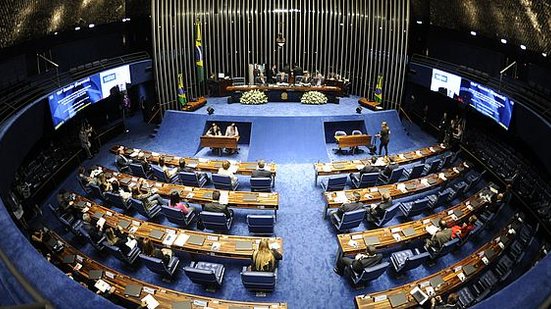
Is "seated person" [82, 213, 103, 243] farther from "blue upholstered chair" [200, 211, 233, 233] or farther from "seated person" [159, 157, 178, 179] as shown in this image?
"seated person" [159, 157, 178, 179]

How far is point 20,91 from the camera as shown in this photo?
40.3 ft

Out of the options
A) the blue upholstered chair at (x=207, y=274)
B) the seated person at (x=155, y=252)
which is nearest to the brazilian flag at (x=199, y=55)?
the seated person at (x=155, y=252)

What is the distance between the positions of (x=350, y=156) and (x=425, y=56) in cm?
689

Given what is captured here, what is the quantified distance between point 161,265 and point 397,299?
492 cm

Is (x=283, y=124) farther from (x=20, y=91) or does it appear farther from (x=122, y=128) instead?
(x=20, y=91)

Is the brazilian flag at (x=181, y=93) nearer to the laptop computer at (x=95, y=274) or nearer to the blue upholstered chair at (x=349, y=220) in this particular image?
the blue upholstered chair at (x=349, y=220)

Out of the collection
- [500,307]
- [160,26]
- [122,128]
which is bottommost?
[122,128]

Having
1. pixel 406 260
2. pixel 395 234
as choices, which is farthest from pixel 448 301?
pixel 395 234

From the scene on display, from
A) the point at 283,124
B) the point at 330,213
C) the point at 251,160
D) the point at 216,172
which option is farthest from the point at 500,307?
the point at 283,124

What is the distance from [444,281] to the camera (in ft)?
27.2

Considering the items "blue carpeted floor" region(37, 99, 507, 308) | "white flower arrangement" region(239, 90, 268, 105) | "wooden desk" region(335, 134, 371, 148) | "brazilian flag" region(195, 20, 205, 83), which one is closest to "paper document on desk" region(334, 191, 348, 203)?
"blue carpeted floor" region(37, 99, 507, 308)

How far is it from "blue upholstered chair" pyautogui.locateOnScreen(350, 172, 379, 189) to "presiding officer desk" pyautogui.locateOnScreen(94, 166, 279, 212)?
9.61 feet

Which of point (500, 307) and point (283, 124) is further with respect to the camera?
point (283, 124)

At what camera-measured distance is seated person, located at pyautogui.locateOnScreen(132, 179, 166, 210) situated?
35.8 ft
